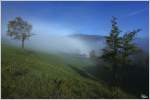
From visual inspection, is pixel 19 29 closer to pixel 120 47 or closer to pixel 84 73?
pixel 84 73

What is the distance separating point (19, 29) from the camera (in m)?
4.69

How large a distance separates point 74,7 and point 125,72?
1087 millimetres

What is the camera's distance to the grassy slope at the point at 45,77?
4.59 metres

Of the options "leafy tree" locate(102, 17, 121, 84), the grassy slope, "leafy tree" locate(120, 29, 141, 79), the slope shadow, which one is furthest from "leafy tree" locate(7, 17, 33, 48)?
"leafy tree" locate(120, 29, 141, 79)

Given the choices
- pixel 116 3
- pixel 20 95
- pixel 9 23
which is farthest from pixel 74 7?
pixel 20 95

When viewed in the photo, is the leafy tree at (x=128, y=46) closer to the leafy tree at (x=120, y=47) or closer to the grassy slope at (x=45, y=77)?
the leafy tree at (x=120, y=47)

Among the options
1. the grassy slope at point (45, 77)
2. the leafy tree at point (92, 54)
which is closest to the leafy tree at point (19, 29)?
the grassy slope at point (45, 77)

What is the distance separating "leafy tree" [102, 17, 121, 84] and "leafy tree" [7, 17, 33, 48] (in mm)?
1029

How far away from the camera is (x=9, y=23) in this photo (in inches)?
183

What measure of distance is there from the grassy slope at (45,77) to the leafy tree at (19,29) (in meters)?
0.17

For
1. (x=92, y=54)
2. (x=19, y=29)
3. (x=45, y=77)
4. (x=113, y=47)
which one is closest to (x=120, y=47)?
(x=113, y=47)

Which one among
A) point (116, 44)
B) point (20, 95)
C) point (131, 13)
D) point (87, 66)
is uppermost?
point (131, 13)

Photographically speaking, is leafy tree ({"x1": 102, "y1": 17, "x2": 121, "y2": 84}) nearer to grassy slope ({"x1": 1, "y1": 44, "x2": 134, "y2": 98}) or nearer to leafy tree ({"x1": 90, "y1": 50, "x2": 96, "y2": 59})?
leafy tree ({"x1": 90, "y1": 50, "x2": 96, "y2": 59})

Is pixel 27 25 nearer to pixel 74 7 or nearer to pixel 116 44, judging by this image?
pixel 74 7
